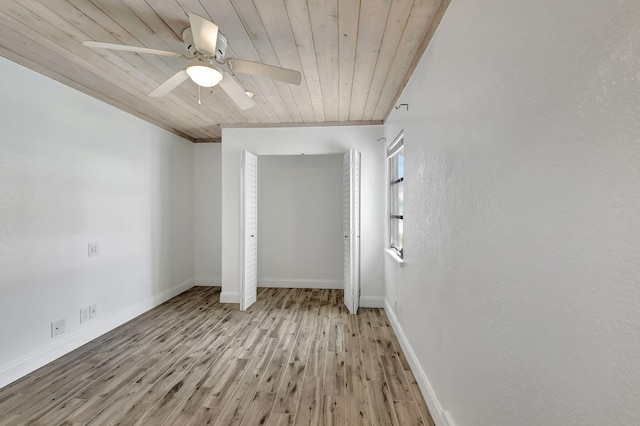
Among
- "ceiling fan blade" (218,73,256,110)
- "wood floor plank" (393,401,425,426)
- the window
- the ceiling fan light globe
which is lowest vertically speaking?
"wood floor plank" (393,401,425,426)

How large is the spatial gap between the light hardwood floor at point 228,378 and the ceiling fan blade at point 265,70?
207 centimetres

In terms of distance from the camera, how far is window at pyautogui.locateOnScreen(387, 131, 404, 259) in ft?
9.90

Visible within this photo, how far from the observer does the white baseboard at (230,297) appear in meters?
3.96

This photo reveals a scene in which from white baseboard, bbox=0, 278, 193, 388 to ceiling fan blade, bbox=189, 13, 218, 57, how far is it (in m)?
2.63

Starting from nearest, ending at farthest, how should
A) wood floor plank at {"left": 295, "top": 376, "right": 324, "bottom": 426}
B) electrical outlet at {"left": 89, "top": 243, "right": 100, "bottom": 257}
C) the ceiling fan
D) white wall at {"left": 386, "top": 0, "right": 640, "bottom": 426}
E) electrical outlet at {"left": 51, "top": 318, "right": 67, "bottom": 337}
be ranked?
1. white wall at {"left": 386, "top": 0, "right": 640, "bottom": 426}
2. the ceiling fan
3. wood floor plank at {"left": 295, "top": 376, "right": 324, "bottom": 426}
4. electrical outlet at {"left": 51, "top": 318, "right": 67, "bottom": 337}
5. electrical outlet at {"left": 89, "top": 243, "right": 100, "bottom": 257}

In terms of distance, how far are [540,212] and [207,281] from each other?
185 inches

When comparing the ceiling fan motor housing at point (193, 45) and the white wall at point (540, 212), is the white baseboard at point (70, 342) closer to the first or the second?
the ceiling fan motor housing at point (193, 45)

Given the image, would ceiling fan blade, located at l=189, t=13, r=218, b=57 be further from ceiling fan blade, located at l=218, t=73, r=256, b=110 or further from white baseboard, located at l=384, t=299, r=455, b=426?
white baseboard, located at l=384, t=299, r=455, b=426

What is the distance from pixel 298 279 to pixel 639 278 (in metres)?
4.33

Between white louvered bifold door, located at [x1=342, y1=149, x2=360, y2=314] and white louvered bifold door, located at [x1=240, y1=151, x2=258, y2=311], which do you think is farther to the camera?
white louvered bifold door, located at [x1=240, y1=151, x2=258, y2=311]

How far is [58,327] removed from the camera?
249 centimetres

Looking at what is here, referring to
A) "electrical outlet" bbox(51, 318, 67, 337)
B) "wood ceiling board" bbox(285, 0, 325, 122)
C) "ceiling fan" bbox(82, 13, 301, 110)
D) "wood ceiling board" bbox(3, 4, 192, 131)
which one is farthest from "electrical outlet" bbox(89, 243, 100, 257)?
"wood ceiling board" bbox(285, 0, 325, 122)

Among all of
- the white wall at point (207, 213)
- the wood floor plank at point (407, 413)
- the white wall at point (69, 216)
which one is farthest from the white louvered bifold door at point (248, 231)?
the wood floor plank at point (407, 413)

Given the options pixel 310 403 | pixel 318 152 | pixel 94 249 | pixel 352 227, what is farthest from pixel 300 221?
pixel 310 403
